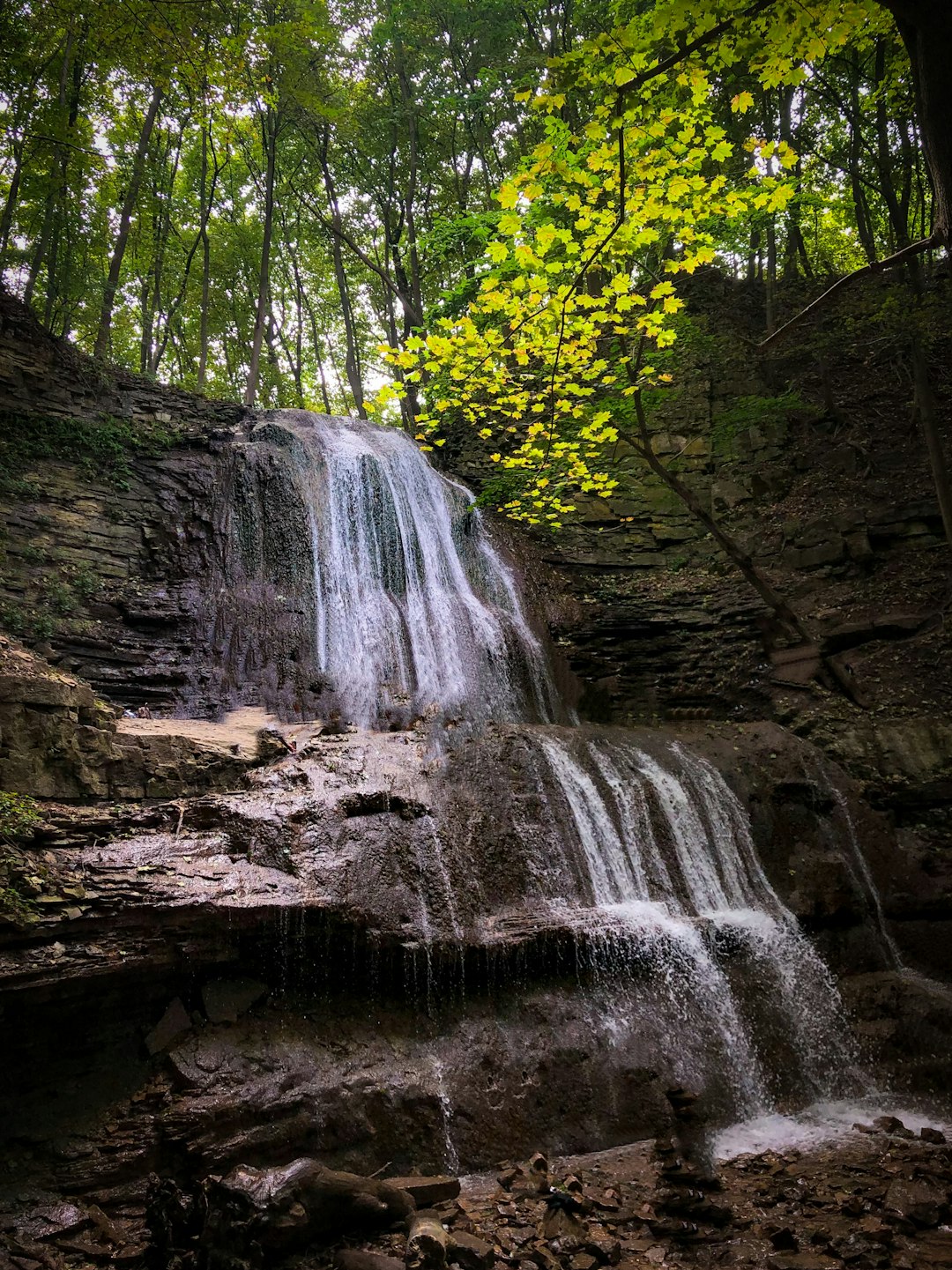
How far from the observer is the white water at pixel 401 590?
10078 millimetres

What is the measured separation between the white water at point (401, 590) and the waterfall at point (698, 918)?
6.95 feet

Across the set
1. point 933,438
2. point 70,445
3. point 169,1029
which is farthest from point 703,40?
point 70,445

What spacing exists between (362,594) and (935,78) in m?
9.36

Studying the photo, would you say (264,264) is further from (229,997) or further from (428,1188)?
(428,1188)

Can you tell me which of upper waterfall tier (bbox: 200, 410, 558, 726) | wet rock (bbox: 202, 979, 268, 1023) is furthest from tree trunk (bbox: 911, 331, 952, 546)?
wet rock (bbox: 202, 979, 268, 1023)

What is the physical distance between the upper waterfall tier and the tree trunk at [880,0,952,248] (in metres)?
7.82

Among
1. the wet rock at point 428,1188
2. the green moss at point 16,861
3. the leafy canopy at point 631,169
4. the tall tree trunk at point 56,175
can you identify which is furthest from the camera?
the tall tree trunk at point 56,175

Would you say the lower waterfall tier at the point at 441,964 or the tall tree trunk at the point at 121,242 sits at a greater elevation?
the tall tree trunk at the point at 121,242

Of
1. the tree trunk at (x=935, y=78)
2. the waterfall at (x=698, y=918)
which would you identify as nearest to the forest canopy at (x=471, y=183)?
the tree trunk at (x=935, y=78)

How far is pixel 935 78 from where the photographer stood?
2.46m

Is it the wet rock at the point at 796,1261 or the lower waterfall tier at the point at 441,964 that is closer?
the wet rock at the point at 796,1261

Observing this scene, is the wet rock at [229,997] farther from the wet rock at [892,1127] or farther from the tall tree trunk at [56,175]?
the tall tree trunk at [56,175]

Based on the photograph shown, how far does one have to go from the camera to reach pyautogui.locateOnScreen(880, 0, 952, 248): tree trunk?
7.97ft

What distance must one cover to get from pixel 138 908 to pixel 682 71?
5.91 meters
